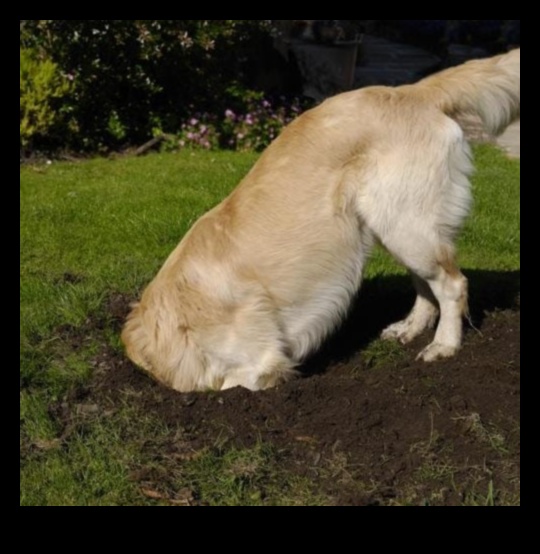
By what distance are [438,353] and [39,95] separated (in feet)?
21.4

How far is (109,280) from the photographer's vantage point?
6.31 meters

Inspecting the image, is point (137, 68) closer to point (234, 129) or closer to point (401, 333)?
point (234, 129)

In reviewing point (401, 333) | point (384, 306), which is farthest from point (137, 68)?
point (401, 333)

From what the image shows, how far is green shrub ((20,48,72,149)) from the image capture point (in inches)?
394

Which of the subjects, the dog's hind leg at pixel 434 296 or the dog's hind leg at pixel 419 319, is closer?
the dog's hind leg at pixel 434 296

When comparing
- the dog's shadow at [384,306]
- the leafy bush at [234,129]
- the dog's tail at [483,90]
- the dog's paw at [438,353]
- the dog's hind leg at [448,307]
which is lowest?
the leafy bush at [234,129]

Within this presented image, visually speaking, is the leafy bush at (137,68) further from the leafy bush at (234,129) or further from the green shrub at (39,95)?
the leafy bush at (234,129)

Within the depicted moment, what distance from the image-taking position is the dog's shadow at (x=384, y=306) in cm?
551

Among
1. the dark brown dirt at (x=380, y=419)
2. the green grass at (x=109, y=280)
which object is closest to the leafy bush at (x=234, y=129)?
the green grass at (x=109, y=280)

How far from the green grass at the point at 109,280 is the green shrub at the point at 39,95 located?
51 cm

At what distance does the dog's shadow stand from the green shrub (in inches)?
208

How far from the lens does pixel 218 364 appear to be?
4891mm
